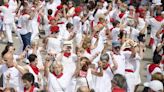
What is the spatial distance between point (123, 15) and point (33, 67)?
5671 millimetres

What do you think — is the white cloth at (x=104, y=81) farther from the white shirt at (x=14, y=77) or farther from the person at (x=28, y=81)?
the person at (x=28, y=81)

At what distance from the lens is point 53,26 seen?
10.6 m

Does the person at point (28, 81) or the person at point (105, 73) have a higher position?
the person at point (28, 81)

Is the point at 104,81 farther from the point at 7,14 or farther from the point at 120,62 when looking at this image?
the point at 7,14

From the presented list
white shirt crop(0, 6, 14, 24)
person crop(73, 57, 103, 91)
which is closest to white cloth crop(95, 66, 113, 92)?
person crop(73, 57, 103, 91)

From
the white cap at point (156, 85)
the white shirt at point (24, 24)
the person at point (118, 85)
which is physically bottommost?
the white cap at point (156, 85)

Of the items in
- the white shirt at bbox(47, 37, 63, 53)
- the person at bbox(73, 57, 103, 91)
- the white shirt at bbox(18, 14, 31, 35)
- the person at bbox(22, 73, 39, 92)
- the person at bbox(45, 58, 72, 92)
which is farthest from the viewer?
the white shirt at bbox(18, 14, 31, 35)

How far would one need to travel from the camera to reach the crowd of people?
744cm

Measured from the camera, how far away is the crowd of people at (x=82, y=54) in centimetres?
744

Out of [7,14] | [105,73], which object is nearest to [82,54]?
[105,73]

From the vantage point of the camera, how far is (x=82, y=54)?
9.12 metres

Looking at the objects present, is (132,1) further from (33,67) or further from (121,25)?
(33,67)

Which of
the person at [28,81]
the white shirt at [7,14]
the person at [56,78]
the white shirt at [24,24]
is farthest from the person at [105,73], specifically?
the white shirt at [7,14]

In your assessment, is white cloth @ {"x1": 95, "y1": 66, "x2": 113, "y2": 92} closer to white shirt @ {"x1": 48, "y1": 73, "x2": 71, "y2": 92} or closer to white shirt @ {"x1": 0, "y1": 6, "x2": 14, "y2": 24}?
white shirt @ {"x1": 48, "y1": 73, "x2": 71, "y2": 92}
